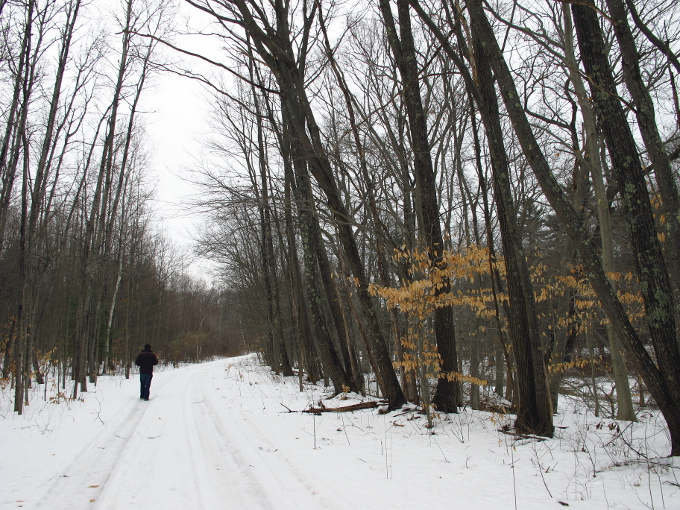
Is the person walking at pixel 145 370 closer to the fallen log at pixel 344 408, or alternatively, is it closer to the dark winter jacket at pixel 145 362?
the dark winter jacket at pixel 145 362

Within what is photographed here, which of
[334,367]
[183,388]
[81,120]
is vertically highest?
[81,120]

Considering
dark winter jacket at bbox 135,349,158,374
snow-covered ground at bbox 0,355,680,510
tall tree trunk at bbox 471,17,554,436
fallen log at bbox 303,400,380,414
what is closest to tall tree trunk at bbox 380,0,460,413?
snow-covered ground at bbox 0,355,680,510

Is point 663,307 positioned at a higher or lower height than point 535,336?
higher

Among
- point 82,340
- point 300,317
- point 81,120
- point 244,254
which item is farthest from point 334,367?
point 244,254

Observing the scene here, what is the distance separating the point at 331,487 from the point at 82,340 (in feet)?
38.2

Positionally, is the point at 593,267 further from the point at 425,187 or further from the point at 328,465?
the point at 328,465

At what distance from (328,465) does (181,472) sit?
1.59 metres

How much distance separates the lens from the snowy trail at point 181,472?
343 cm

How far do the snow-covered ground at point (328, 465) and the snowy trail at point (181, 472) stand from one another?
0.02 meters

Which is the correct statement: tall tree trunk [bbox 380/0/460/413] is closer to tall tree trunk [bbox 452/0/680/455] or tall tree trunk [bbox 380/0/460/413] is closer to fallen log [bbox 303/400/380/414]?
fallen log [bbox 303/400/380/414]

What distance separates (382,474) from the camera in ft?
13.0

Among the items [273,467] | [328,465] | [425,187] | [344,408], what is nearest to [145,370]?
[344,408]

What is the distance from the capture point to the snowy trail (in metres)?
3.43

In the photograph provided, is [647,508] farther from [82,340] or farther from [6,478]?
[82,340]
